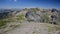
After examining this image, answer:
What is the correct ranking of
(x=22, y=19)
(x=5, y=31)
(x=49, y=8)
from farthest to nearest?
(x=49, y=8), (x=22, y=19), (x=5, y=31)

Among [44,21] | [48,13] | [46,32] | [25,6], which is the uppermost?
[25,6]

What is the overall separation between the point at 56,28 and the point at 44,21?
21cm

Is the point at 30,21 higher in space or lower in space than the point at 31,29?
higher

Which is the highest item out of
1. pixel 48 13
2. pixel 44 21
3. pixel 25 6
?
pixel 25 6

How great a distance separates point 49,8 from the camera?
1.80 metres

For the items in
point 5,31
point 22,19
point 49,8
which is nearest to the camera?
point 5,31

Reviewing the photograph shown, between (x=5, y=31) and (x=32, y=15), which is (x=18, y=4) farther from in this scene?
(x=5, y=31)

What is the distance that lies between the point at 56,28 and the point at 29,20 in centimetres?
42

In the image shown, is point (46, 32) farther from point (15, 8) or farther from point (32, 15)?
point (15, 8)

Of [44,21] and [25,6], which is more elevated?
[25,6]

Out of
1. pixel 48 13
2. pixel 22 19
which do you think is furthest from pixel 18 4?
pixel 48 13

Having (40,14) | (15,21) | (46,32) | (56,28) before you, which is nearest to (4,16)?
(15,21)

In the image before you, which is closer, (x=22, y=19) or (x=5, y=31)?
(x=5, y=31)

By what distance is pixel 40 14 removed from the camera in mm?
1754
